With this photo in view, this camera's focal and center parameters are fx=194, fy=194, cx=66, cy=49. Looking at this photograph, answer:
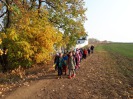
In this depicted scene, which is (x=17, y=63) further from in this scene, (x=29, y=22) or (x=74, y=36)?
(x=74, y=36)

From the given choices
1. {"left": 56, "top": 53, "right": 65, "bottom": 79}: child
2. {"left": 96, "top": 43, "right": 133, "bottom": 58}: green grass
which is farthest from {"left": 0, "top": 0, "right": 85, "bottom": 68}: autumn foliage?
{"left": 96, "top": 43, "right": 133, "bottom": 58}: green grass

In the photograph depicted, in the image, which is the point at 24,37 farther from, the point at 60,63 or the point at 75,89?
Result: the point at 75,89

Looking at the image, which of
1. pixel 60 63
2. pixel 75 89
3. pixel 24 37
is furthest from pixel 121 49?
pixel 75 89

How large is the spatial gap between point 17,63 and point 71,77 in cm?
750

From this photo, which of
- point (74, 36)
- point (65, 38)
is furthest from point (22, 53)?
point (74, 36)

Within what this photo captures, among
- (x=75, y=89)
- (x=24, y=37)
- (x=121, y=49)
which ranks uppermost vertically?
(x=24, y=37)

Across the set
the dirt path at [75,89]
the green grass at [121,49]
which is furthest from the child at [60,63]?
the green grass at [121,49]

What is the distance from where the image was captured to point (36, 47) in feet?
63.7

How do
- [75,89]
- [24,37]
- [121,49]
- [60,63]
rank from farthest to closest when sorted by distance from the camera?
[121,49]
[24,37]
[60,63]
[75,89]

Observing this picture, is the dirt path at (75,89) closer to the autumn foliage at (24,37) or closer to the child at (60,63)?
the child at (60,63)

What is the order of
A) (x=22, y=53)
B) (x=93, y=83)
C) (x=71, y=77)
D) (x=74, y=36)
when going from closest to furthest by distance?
(x=93, y=83) → (x=71, y=77) → (x=22, y=53) → (x=74, y=36)

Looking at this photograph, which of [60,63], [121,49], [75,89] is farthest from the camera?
[121,49]

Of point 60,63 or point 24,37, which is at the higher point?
point 24,37

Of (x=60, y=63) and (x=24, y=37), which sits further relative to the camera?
(x=24, y=37)
